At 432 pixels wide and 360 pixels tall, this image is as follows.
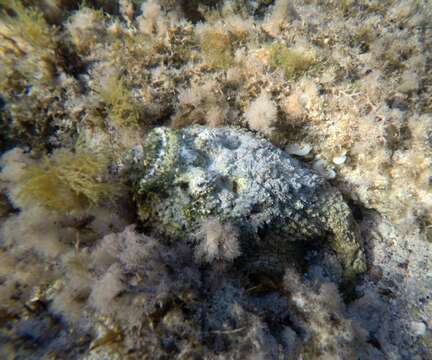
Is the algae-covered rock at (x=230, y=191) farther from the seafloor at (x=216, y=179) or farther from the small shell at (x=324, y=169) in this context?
the small shell at (x=324, y=169)

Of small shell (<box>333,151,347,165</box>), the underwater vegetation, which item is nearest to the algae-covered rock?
the underwater vegetation

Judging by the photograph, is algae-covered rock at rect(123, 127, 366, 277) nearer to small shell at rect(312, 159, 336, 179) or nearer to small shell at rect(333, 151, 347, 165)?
small shell at rect(312, 159, 336, 179)

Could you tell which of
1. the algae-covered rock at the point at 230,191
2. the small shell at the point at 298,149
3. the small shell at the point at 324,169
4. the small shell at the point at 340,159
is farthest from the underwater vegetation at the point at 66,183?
the small shell at the point at 340,159

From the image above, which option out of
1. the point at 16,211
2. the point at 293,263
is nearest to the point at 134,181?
the point at 16,211

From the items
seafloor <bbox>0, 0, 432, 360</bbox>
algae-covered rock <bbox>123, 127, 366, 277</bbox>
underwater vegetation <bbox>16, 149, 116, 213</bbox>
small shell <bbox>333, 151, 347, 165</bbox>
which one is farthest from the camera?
small shell <bbox>333, 151, 347, 165</bbox>

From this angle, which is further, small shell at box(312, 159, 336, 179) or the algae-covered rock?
small shell at box(312, 159, 336, 179)
